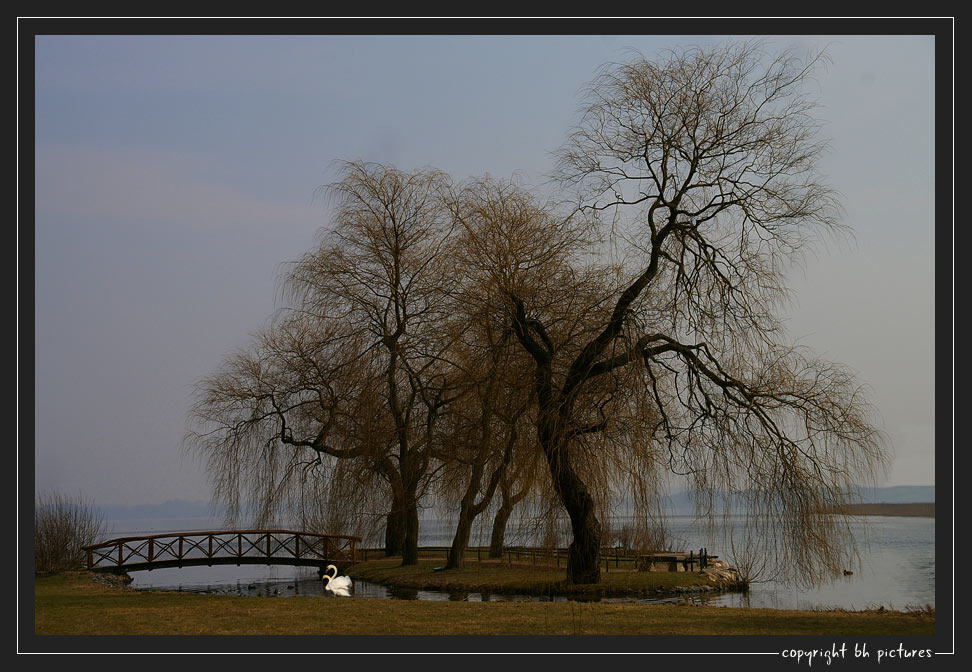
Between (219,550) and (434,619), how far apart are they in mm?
11839

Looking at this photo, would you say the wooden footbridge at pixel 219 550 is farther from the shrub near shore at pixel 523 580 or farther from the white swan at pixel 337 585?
the white swan at pixel 337 585

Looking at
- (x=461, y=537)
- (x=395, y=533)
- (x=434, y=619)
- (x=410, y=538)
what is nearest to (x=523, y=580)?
(x=461, y=537)

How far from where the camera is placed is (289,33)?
34.9 feet

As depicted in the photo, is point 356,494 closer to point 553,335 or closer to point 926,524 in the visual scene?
point 553,335

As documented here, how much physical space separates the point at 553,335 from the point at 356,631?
6054 millimetres

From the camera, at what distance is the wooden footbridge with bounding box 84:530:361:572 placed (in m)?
19.9

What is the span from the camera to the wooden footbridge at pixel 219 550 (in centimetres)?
1991

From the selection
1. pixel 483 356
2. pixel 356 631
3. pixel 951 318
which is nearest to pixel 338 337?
pixel 483 356

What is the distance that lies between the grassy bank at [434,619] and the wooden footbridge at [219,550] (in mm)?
7301

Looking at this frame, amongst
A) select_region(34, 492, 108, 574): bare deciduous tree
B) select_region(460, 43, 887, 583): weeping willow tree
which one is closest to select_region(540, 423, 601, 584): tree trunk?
select_region(460, 43, 887, 583): weeping willow tree

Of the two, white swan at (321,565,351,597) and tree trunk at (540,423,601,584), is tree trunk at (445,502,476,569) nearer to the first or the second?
tree trunk at (540,423,601,584)

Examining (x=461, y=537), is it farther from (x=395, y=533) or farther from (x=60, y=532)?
(x=60, y=532)

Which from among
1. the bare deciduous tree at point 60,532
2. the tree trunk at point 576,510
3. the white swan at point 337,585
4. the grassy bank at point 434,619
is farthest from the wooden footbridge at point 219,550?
the grassy bank at point 434,619

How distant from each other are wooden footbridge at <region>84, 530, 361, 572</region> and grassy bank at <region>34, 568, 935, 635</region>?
7301 mm
